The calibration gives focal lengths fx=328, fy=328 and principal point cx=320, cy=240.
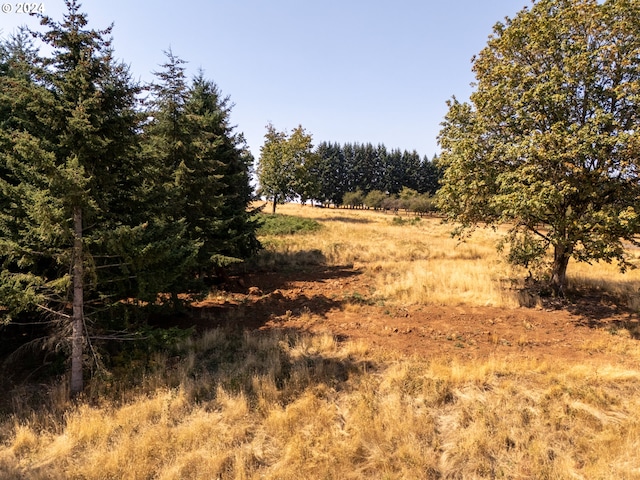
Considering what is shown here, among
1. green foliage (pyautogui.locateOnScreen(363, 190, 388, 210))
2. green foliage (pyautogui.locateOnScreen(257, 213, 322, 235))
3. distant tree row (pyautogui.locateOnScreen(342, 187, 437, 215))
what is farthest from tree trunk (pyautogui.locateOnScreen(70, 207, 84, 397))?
green foliage (pyautogui.locateOnScreen(363, 190, 388, 210))

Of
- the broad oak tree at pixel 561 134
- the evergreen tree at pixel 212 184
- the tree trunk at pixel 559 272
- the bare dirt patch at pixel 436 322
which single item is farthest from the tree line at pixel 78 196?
the tree trunk at pixel 559 272

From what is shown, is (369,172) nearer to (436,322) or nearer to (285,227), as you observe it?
(285,227)

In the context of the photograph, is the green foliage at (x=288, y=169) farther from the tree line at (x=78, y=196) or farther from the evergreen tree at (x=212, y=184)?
the tree line at (x=78, y=196)

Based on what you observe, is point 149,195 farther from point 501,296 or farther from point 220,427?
point 501,296

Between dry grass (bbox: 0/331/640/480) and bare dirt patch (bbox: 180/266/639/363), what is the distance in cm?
123

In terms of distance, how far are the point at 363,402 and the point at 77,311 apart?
19.3ft

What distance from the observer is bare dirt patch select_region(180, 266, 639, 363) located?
876 cm

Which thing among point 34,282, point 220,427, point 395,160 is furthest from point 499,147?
point 395,160

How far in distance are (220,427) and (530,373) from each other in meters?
6.54

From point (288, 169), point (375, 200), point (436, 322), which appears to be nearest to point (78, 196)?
point (436, 322)

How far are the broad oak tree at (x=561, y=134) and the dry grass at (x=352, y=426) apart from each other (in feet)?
16.0

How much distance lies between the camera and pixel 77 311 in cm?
652

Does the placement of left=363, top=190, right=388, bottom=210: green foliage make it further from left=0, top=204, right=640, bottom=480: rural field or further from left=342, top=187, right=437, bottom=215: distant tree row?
left=0, top=204, right=640, bottom=480: rural field

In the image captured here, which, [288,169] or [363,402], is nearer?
[363,402]
